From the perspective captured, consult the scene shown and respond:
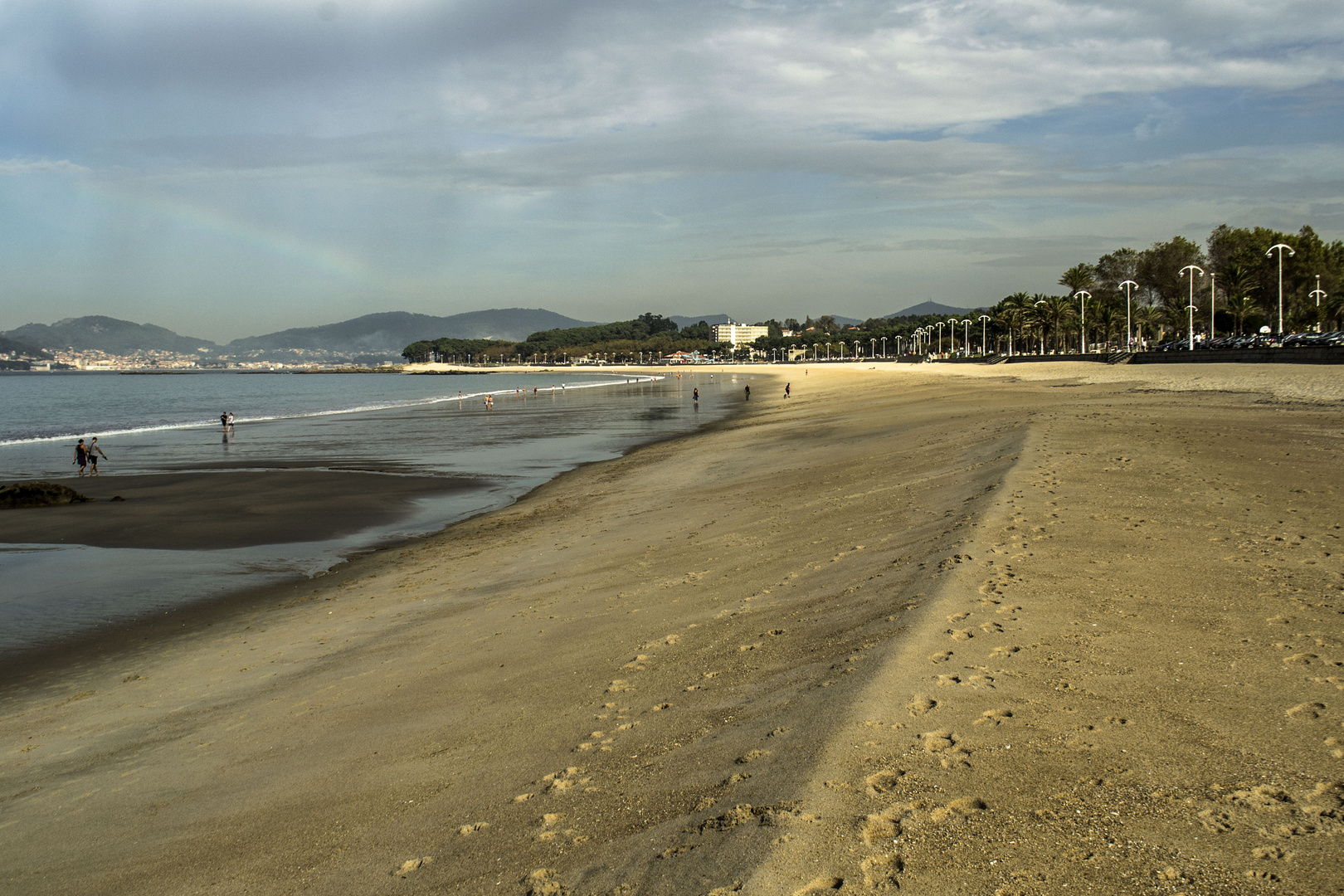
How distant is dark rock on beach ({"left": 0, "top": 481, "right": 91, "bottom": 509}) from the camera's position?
17984 mm

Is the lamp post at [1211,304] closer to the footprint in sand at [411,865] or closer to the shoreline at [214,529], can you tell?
the shoreline at [214,529]

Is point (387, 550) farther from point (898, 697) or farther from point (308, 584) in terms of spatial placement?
point (898, 697)

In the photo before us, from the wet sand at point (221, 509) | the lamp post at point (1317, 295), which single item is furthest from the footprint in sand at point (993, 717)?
the lamp post at point (1317, 295)

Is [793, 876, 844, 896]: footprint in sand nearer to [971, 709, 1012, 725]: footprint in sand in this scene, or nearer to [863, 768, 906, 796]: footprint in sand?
[863, 768, 906, 796]: footprint in sand

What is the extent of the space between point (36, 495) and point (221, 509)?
4402mm

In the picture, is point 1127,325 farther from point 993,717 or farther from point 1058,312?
point 993,717

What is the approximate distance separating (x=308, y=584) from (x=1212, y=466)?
12514mm

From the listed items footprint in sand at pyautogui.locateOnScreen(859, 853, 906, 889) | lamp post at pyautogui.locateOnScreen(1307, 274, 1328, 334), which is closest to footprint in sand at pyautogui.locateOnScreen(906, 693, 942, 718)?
footprint in sand at pyautogui.locateOnScreen(859, 853, 906, 889)

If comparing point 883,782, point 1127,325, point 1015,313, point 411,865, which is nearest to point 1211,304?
point 1127,325

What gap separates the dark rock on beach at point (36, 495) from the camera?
59.0ft

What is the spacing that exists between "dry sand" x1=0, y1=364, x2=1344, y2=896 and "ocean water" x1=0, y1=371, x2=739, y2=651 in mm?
2257

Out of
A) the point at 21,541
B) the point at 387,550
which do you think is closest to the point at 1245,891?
the point at 387,550

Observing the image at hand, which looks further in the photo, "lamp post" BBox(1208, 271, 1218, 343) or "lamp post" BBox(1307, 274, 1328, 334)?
"lamp post" BBox(1208, 271, 1218, 343)

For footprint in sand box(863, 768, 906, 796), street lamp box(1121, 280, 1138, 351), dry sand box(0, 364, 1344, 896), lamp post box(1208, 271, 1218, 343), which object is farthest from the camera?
lamp post box(1208, 271, 1218, 343)
